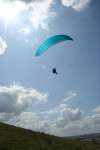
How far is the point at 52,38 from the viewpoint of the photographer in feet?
150

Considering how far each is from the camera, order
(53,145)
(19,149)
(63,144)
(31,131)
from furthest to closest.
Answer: (31,131) < (63,144) < (53,145) < (19,149)

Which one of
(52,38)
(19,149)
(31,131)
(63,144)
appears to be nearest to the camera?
(19,149)

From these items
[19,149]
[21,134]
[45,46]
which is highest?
[45,46]

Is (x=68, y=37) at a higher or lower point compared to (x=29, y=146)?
higher

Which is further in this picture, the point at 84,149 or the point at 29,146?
the point at 84,149

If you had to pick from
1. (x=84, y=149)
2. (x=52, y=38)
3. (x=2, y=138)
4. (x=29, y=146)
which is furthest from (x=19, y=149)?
(x=52, y=38)

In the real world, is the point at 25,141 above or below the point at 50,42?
below

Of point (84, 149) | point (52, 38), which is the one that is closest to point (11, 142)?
point (84, 149)

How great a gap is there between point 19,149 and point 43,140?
372 inches

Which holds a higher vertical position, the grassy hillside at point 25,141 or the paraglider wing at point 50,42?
the paraglider wing at point 50,42

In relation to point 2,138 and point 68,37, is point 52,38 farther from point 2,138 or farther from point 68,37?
point 2,138

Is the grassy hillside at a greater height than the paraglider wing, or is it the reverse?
the paraglider wing

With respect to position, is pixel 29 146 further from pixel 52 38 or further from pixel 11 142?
pixel 52 38

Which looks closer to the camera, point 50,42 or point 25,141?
point 50,42
